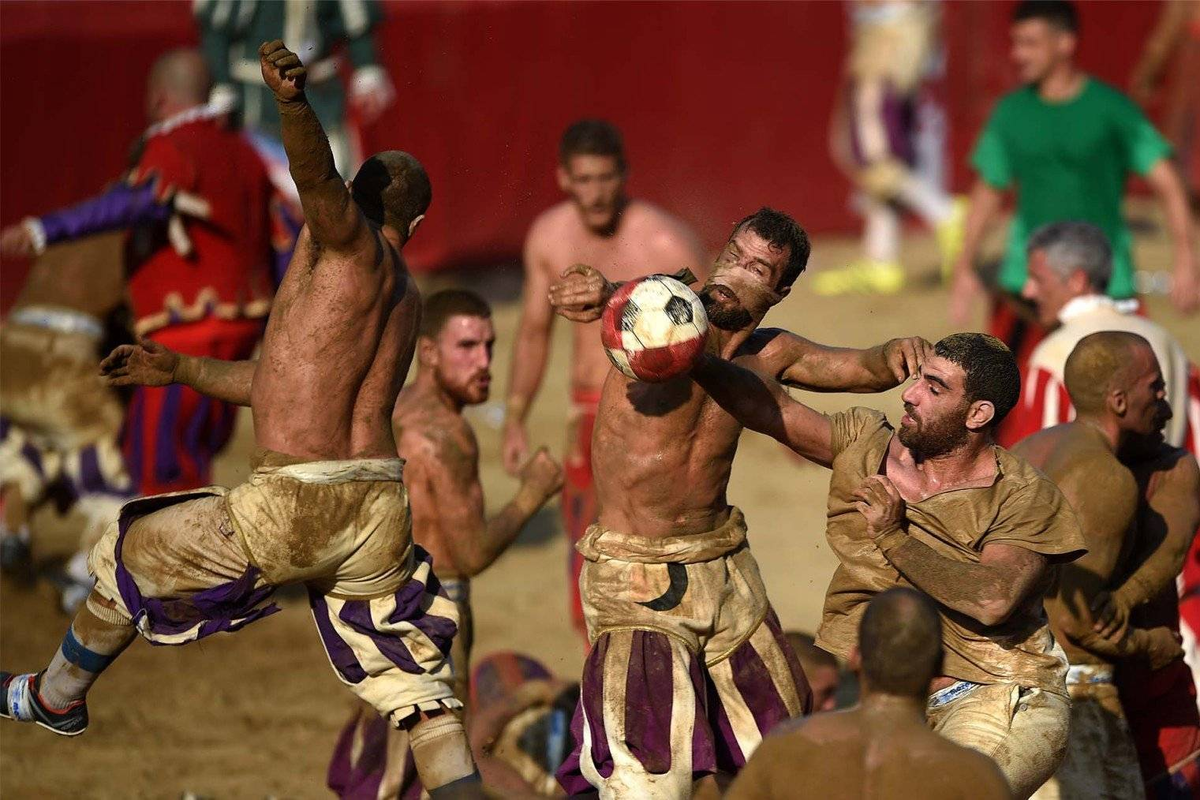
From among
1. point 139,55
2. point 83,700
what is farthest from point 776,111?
point 83,700

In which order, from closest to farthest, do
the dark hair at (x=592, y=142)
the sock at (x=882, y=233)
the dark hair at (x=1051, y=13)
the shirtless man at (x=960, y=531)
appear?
the shirtless man at (x=960, y=531) → the dark hair at (x=592, y=142) → the dark hair at (x=1051, y=13) → the sock at (x=882, y=233)

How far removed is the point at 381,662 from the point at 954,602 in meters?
1.70

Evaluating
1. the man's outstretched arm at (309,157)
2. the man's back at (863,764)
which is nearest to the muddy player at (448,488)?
the man's outstretched arm at (309,157)

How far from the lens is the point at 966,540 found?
4762 millimetres

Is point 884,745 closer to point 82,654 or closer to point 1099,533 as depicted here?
point 1099,533

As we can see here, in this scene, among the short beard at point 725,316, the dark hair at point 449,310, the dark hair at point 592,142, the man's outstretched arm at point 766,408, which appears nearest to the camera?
the man's outstretched arm at point 766,408

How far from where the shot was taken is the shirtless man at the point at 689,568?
4.91m

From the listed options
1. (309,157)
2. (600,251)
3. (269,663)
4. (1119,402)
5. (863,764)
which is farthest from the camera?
(269,663)

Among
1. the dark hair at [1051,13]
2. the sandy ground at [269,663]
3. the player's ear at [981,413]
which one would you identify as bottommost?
the sandy ground at [269,663]

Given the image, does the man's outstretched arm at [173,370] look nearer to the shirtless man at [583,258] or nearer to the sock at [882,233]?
the shirtless man at [583,258]

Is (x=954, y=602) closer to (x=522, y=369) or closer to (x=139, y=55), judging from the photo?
(x=522, y=369)

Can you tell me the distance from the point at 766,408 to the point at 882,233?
10141 millimetres

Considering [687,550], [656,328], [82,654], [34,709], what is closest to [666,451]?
[687,550]

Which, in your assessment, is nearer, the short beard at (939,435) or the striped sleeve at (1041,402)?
the short beard at (939,435)
